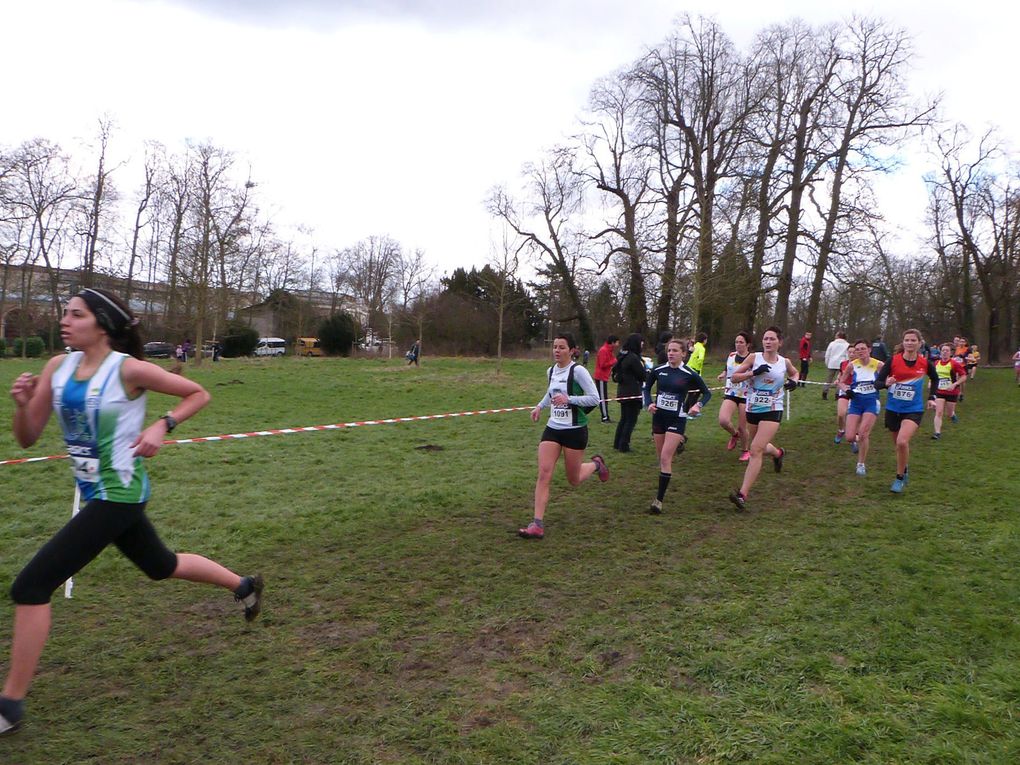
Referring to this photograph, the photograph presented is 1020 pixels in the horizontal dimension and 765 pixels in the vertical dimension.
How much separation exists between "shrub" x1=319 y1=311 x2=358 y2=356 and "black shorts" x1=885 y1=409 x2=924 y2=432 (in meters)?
48.8

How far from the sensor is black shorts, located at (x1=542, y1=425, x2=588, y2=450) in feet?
21.1

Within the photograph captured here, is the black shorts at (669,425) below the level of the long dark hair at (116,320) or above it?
below

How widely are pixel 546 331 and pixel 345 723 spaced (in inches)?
2042

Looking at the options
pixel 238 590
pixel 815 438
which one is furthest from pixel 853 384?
pixel 238 590

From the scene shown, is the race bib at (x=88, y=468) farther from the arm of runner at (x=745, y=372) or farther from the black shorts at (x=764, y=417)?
the black shorts at (x=764, y=417)

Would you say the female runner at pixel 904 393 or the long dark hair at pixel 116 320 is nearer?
the long dark hair at pixel 116 320

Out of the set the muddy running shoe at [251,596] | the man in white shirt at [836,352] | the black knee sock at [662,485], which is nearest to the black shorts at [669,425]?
the black knee sock at [662,485]

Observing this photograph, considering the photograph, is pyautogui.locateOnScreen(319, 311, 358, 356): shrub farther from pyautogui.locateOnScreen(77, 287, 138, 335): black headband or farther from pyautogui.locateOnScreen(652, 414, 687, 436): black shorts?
pyautogui.locateOnScreen(77, 287, 138, 335): black headband

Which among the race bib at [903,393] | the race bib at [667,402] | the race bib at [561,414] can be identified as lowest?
the race bib at [561,414]

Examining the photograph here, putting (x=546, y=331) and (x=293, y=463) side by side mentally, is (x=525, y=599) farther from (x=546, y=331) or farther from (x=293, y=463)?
(x=546, y=331)

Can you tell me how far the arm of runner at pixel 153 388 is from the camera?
3322 mm

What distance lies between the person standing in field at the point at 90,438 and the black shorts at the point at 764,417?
610 cm

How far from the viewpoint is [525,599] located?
4.95m

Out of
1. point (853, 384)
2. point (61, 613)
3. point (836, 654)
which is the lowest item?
point (61, 613)
